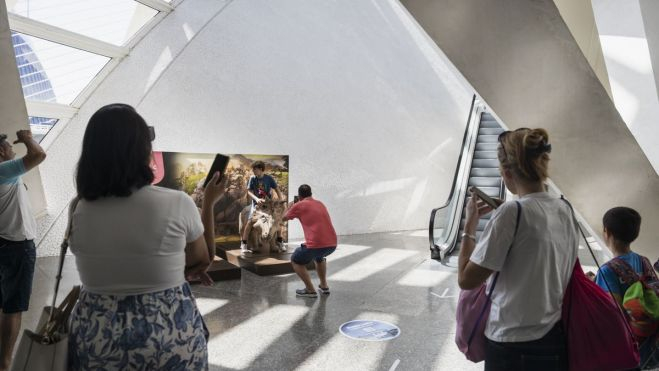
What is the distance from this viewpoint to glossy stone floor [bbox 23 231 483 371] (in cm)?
478

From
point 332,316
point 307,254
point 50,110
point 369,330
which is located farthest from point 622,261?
point 50,110

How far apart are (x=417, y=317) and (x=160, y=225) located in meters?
5.20

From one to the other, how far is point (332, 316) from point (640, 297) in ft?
13.9

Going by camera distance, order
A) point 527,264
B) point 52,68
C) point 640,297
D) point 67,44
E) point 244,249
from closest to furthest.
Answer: point 527,264, point 640,297, point 67,44, point 52,68, point 244,249

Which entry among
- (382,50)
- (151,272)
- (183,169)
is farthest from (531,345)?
(382,50)

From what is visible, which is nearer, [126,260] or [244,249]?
[126,260]

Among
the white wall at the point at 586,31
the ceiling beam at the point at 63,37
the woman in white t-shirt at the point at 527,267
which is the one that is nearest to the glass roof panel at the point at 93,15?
the ceiling beam at the point at 63,37

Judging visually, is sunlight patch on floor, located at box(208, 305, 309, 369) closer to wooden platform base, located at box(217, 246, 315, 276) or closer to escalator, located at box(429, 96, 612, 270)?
wooden platform base, located at box(217, 246, 315, 276)

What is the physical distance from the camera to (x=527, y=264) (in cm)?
201

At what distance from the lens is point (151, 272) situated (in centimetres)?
172

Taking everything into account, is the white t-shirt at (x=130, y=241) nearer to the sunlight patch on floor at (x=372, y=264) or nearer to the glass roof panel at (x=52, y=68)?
the sunlight patch on floor at (x=372, y=264)

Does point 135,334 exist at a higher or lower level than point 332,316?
higher

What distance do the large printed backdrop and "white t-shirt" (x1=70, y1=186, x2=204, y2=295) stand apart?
26.9 feet

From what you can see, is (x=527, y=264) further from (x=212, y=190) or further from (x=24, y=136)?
(x=24, y=136)
